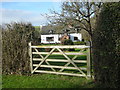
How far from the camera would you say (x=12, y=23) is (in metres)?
7.27

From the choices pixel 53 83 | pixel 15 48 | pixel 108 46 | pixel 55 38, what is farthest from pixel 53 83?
pixel 55 38

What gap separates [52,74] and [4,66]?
265 centimetres

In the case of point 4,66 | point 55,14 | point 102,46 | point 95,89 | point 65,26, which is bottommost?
point 95,89

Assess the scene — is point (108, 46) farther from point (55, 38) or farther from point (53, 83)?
point (55, 38)

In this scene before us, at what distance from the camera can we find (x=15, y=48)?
7.06 meters

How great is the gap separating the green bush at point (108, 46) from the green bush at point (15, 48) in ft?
11.9

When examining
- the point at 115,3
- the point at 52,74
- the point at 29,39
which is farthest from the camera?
the point at 29,39

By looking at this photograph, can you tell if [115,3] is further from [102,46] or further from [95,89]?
[95,89]

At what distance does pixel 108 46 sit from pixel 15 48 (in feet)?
15.3

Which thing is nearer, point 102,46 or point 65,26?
point 102,46

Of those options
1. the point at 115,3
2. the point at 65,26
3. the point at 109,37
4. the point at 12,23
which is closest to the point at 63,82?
the point at 109,37

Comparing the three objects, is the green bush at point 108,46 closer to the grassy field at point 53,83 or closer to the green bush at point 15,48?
the grassy field at point 53,83

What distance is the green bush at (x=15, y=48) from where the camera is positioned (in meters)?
6.98

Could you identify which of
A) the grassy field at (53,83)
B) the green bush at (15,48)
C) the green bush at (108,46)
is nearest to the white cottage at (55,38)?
the green bush at (15,48)
